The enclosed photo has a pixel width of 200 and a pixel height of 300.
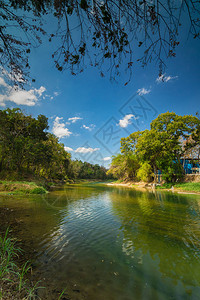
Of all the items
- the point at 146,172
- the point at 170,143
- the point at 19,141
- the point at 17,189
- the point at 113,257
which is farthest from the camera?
the point at 146,172

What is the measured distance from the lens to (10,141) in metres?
21.1

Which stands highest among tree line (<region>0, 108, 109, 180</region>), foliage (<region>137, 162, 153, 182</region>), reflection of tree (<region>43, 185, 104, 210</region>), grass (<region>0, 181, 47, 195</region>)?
tree line (<region>0, 108, 109, 180</region>)

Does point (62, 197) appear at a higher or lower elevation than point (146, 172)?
lower

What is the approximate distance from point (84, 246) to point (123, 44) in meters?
5.74

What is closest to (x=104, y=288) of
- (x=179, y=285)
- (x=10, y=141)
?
(x=179, y=285)

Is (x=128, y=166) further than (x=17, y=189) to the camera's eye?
Yes

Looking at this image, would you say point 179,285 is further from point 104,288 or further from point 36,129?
point 36,129

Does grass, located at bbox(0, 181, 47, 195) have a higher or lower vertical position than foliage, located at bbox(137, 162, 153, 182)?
lower

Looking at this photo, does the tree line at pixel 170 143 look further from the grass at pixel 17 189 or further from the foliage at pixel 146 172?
A: the grass at pixel 17 189

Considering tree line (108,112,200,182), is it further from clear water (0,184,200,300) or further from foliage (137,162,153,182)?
clear water (0,184,200,300)

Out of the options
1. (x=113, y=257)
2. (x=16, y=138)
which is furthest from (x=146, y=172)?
(x=113, y=257)

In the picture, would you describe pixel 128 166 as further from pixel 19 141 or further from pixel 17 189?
pixel 17 189

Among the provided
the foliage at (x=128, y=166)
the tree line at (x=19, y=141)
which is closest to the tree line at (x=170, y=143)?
the foliage at (x=128, y=166)

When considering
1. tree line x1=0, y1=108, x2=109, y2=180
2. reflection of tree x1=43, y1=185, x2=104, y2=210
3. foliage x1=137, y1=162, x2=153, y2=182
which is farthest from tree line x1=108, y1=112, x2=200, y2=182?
tree line x1=0, y1=108, x2=109, y2=180
